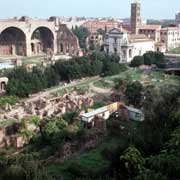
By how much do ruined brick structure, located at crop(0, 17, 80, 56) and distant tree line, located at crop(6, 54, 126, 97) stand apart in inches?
510

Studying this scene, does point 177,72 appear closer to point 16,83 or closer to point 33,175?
point 16,83

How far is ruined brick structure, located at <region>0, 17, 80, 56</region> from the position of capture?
49.2 metres

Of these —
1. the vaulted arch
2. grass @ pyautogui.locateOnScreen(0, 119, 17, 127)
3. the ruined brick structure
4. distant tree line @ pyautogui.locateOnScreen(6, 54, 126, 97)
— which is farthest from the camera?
the vaulted arch

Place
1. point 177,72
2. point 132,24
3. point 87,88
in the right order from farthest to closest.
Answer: point 132,24
point 177,72
point 87,88

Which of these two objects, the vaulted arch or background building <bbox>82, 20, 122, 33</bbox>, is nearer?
the vaulted arch

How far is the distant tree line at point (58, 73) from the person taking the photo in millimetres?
27625

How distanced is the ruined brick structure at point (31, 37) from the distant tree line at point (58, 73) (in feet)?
42.5

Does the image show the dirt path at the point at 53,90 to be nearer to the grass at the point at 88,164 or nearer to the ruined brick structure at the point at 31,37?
the grass at the point at 88,164

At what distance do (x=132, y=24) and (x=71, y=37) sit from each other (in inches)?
466

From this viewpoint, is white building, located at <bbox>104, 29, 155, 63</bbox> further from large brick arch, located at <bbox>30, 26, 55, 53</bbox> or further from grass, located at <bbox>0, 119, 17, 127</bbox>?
grass, located at <bbox>0, 119, 17, 127</bbox>

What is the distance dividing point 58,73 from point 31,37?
2052 centimetres

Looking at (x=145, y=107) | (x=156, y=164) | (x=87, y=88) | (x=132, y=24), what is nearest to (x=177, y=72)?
(x=87, y=88)

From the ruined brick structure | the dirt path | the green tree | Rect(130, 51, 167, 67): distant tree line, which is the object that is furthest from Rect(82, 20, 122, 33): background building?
the green tree

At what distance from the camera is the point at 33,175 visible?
1102 cm
